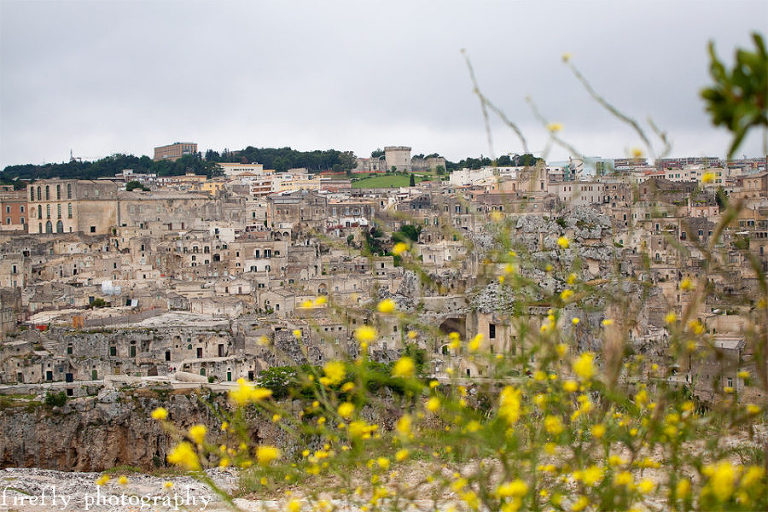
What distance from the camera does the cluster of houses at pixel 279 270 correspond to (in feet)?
65.3

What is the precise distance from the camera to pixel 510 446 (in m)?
4.41

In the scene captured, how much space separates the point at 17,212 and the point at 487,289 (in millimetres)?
37899

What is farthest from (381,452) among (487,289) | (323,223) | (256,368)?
(323,223)

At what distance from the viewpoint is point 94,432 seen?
838 inches

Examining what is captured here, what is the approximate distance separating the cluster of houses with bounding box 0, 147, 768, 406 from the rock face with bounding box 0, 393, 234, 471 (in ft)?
3.57

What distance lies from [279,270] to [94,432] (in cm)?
1695

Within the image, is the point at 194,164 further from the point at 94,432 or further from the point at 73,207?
the point at 94,432

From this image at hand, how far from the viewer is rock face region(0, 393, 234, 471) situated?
21.1 meters

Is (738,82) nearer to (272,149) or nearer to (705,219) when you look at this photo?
(705,219)

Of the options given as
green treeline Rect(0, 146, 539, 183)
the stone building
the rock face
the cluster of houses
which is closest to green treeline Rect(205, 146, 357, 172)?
green treeline Rect(0, 146, 539, 183)

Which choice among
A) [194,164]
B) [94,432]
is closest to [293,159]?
[194,164]

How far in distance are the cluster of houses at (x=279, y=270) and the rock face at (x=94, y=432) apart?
109 centimetres

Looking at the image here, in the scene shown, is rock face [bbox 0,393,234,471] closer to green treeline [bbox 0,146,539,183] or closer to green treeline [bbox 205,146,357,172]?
green treeline [bbox 0,146,539,183]

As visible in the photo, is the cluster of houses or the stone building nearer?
the cluster of houses
